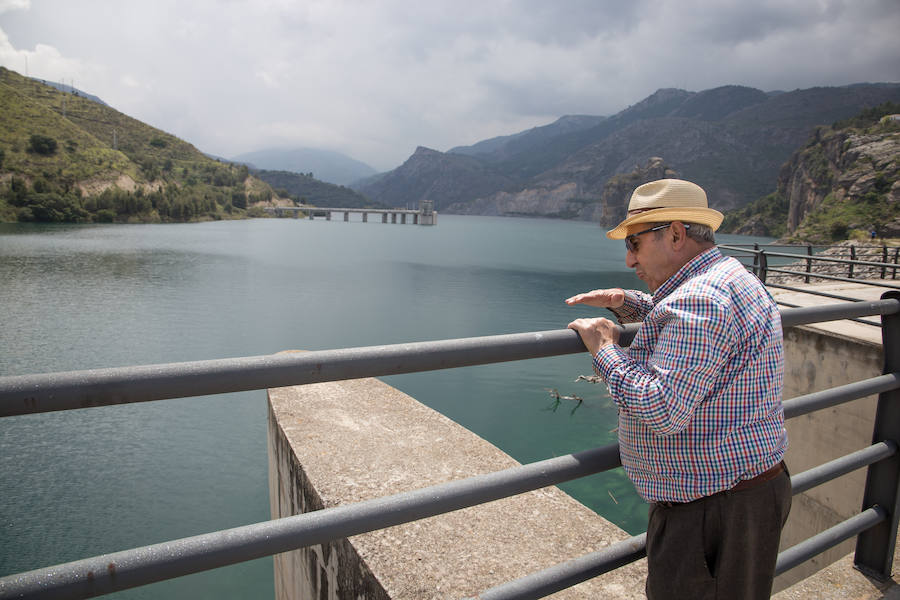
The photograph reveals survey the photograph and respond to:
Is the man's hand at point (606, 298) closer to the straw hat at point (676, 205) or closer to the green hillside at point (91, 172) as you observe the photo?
the straw hat at point (676, 205)

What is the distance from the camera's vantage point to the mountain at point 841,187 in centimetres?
5381

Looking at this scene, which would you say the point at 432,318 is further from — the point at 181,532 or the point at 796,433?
the point at 796,433

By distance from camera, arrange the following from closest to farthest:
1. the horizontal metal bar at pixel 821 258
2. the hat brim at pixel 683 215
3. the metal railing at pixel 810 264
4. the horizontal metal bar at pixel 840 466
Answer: the hat brim at pixel 683 215
the horizontal metal bar at pixel 840 466
the horizontal metal bar at pixel 821 258
the metal railing at pixel 810 264

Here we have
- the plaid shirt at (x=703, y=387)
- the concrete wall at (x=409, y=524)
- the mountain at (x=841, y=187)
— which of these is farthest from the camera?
the mountain at (x=841, y=187)

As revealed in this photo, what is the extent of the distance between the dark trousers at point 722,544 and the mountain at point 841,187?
55.6m

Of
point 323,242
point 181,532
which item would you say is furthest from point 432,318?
point 323,242

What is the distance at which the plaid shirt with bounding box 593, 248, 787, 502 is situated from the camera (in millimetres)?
1398

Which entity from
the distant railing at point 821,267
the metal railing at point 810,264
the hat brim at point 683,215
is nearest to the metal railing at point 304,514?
the hat brim at point 683,215

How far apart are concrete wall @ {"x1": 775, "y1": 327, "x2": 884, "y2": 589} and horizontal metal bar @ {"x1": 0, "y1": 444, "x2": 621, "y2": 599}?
708cm

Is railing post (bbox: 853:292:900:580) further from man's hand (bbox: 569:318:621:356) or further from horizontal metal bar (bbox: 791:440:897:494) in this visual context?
man's hand (bbox: 569:318:621:356)

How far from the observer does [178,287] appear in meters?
36.1

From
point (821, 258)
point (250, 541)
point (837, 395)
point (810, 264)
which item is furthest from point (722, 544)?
point (810, 264)

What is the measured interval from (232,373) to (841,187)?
7821 cm

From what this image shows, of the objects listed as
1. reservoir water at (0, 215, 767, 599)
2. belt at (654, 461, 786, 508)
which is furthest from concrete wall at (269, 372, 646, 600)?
reservoir water at (0, 215, 767, 599)
